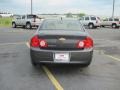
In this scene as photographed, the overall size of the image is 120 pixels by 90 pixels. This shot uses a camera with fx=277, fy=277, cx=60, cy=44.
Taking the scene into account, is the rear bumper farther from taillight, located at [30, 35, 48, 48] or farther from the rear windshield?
the rear windshield

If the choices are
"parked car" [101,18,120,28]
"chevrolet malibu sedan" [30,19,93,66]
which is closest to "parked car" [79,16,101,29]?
"parked car" [101,18,120,28]

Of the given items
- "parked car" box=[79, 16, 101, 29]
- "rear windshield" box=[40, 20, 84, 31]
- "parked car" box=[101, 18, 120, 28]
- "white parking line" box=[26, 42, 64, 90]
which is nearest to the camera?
"white parking line" box=[26, 42, 64, 90]

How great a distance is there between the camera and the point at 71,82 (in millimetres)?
6633

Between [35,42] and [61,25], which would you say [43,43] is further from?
[61,25]

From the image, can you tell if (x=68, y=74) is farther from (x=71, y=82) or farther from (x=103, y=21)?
(x=103, y=21)

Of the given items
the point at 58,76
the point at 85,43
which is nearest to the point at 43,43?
the point at 58,76

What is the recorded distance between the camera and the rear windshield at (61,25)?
26.7ft

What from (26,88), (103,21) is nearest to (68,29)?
(26,88)

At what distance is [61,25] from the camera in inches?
328

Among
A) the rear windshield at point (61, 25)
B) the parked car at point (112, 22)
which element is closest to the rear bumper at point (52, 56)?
the rear windshield at point (61, 25)

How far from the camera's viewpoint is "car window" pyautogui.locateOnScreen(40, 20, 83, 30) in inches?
321

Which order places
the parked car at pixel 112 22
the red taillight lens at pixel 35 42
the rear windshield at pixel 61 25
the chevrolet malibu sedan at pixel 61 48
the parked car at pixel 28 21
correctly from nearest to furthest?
1. the chevrolet malibu sedan at pixel 61 48
2. the red taillight lens at pixel 35 42
3. the rear windshield at pixel 61 25
4. the parked car at pixel 28 21
5. the parked car at pixel 112 22

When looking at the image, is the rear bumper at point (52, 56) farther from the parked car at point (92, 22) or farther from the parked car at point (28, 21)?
the parked car at point (92, 22)

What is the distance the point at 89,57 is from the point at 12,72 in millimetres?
2153
